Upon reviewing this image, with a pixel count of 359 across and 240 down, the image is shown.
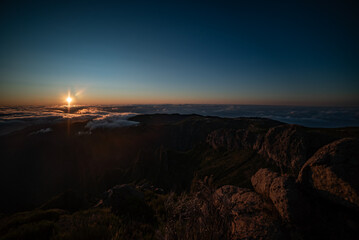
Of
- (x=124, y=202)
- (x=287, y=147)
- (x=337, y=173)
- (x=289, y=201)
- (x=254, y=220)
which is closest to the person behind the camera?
(x=254, y=220)

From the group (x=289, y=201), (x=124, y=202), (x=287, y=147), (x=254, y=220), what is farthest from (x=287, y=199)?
(x=287, y=147)

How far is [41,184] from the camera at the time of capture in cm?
19875

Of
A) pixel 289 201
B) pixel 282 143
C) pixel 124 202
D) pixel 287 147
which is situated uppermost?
pixel 289 201

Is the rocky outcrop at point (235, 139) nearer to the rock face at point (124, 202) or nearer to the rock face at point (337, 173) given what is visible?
the rock face at point (337, 173)

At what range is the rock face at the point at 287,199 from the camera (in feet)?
19.6

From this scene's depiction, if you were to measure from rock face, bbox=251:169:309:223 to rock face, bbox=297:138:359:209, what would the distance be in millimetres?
907

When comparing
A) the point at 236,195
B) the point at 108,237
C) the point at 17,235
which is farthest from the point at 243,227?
the point at 17,235

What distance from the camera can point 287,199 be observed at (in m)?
6.38

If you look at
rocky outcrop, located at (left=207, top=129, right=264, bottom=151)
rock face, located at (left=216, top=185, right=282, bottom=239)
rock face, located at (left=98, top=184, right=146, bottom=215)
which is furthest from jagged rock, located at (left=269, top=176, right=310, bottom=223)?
rocky outcrop, located at (left=207, top=129, right=264, bottom=151)

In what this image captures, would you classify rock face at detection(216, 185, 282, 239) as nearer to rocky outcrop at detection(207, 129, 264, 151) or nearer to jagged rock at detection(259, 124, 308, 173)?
jagged rock at detection(259, 124, 308, 173)

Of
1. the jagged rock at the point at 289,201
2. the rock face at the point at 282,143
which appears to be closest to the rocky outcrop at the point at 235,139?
the rock face at the point at 282,143

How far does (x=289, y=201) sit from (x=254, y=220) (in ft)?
6.18

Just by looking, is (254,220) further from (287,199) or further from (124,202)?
(124,202)

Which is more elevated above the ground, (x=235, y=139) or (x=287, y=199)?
(x=287, y=199)
